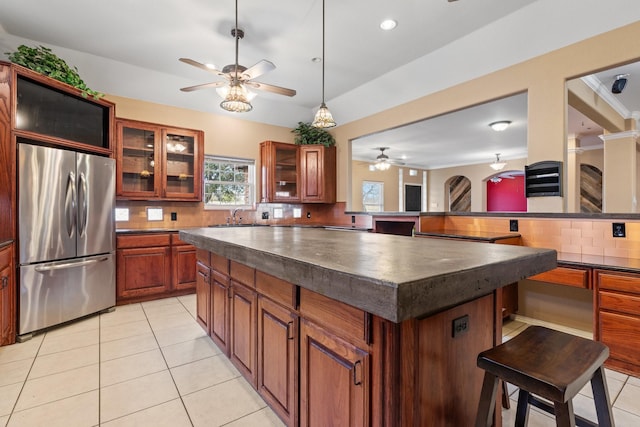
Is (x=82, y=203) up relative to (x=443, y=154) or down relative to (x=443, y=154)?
down

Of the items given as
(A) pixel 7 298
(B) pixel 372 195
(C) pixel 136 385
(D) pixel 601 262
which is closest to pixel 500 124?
(D) pixel 601 262

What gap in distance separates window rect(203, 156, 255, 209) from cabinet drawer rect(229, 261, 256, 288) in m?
3.16

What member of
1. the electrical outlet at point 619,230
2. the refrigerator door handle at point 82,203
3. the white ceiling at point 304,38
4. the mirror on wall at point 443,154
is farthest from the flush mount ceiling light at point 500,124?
the refrigerator door handle at point 82,203

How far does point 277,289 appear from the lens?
149 cm

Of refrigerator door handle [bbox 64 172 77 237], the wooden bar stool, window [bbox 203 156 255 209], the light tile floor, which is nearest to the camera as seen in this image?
the wooden bar stool

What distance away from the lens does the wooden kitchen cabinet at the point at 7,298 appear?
246 cm

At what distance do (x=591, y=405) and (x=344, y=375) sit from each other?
1824mm

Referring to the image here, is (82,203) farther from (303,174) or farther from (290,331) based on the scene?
(303,174)

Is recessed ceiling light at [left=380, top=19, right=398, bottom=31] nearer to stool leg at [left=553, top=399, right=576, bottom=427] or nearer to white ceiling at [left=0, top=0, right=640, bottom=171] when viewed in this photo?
white ceiling at [left=0, top=0, right=640, bottom=171]

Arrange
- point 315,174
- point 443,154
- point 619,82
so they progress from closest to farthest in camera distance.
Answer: point 619,82 → point 315,174 → point 443,154

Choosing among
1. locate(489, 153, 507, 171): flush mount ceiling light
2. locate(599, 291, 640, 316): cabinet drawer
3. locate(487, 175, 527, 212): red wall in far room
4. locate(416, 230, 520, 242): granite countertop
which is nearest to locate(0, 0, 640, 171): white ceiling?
locate(416, 230, 520, 242): granite countertop

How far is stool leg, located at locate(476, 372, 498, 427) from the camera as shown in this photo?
1.07 metres

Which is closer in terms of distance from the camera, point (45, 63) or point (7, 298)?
point (7, 298)

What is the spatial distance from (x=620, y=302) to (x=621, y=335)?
0.77 ft
